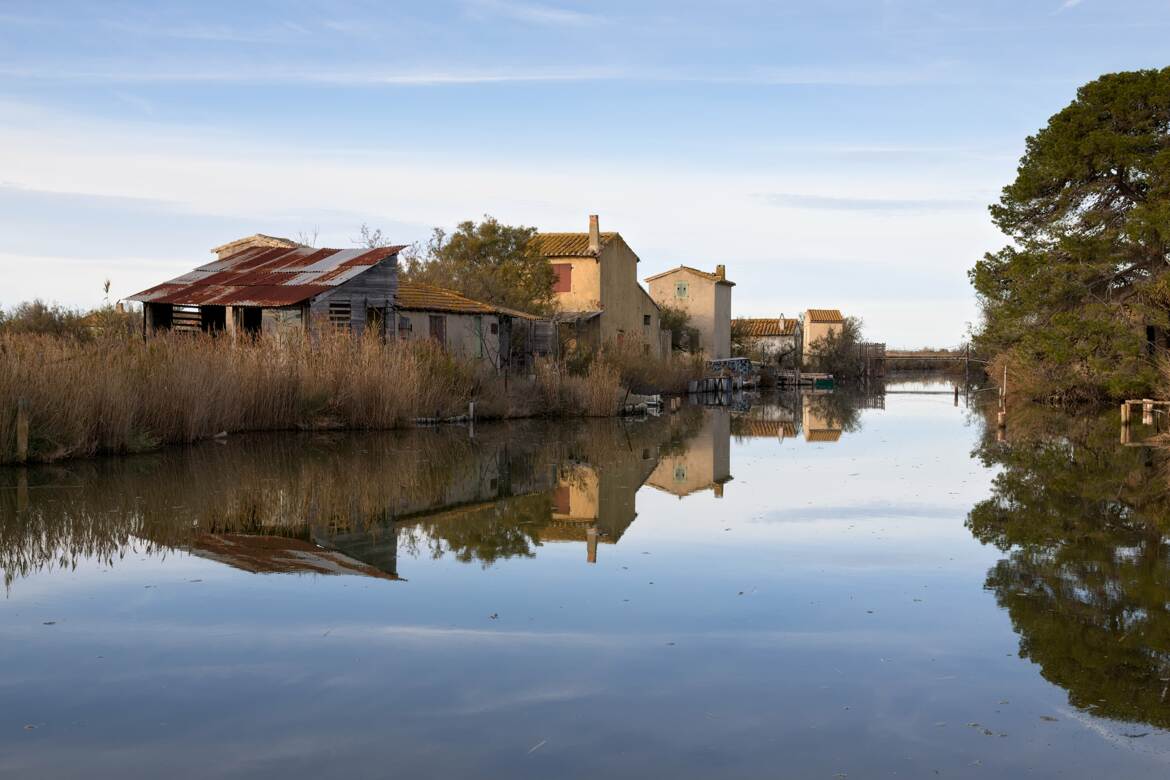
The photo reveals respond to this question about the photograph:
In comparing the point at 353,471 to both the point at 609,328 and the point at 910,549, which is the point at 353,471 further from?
the point at 609,328

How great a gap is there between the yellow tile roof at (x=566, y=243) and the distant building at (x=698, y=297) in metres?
15.8

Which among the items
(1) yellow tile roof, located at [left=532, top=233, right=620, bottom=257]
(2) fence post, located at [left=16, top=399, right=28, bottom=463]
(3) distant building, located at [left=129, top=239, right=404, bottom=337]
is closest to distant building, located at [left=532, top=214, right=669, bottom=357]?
(1) yellow tile roof, located at [left=532, top=233, right=620, bottom=257]

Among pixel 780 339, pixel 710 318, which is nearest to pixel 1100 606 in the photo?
pixel 710 318

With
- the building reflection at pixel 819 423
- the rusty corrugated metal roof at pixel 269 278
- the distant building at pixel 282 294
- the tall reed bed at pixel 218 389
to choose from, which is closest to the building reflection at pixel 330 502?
the tall reed bed at pixel 218 389

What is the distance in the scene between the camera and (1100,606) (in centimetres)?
810

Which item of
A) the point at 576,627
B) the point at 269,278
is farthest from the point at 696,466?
the point at 269,278

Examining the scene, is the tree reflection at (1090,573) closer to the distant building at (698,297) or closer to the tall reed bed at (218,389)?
the tall reed bed at (218,389)

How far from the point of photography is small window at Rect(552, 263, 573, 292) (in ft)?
162

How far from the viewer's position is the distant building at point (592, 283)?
47812 mm

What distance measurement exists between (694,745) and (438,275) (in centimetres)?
3871

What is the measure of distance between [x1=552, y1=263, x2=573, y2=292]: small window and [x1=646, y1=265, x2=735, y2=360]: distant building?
17534 millimetres

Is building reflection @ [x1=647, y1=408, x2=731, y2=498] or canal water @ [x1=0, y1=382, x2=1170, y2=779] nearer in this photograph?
canal water @ [x1=0, y1=382, x2=1170, y2=779]

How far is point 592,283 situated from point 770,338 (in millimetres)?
34655

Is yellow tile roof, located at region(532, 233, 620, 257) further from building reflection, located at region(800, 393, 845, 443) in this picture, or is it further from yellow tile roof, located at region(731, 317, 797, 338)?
yellow tile roof, located at region(731, 317, 797, 338)
